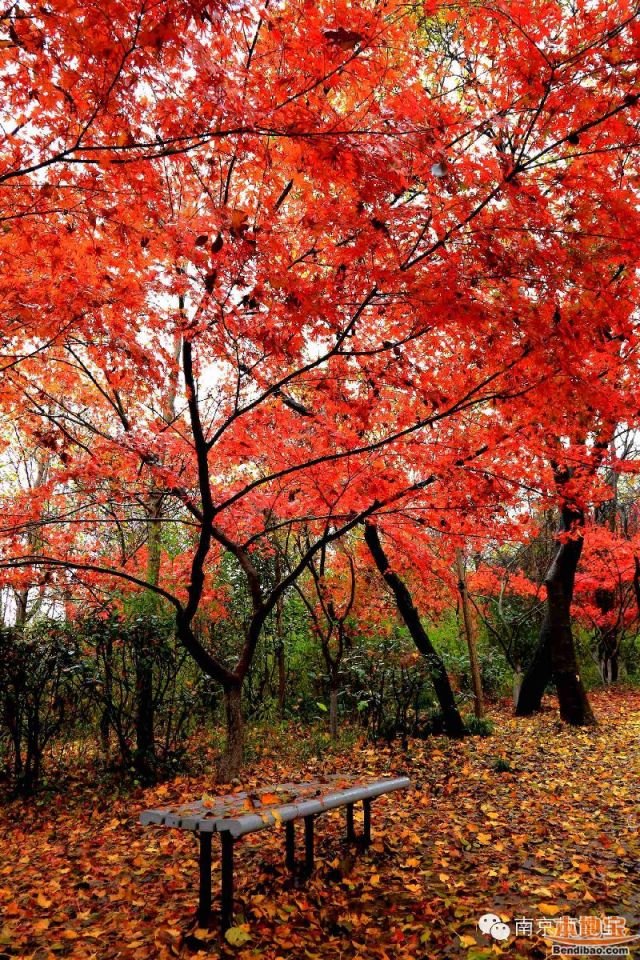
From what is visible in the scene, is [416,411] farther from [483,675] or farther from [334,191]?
[483,675]

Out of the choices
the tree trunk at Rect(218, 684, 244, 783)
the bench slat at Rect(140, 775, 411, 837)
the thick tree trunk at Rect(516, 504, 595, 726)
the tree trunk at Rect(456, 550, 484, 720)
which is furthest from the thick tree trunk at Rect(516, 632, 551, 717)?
the bench slat at Rect(140, 775, 411, 837)

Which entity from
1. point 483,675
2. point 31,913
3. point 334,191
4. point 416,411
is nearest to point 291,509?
point 416,411

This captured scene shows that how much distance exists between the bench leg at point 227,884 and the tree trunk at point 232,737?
268cm

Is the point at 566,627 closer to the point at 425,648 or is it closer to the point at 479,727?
the point at 479,727

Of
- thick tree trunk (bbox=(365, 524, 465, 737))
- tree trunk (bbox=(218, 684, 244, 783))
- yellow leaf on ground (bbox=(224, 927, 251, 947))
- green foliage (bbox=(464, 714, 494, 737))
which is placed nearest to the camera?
yellow leaf on ground (bbox=(224, 927, 251, 947))

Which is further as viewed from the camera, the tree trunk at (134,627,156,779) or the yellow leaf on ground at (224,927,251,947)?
the tree trunk at (134,627,156,779)

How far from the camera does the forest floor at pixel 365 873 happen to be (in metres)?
2.83

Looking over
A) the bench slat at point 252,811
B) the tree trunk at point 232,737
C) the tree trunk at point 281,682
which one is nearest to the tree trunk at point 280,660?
the tree trunk at point 281,682

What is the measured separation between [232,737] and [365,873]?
2382 millimetres

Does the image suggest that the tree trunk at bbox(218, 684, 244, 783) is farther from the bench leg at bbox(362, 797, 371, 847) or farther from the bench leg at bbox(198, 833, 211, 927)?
the bench leg at bbox(198, 833, 211, 927)

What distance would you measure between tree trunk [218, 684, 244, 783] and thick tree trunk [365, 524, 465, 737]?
2942 mm

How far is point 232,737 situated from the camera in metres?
5.68

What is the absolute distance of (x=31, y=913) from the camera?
335 centimetres

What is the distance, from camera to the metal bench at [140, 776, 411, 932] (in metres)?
2.76
